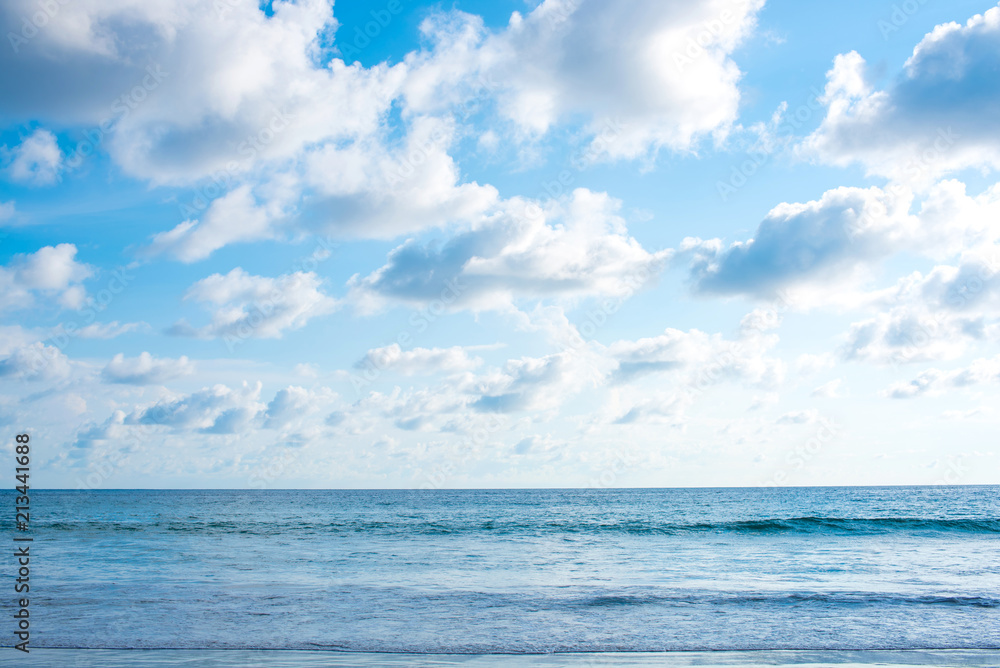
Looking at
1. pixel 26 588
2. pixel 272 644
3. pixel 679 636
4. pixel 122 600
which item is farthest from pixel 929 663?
pixel 26 588

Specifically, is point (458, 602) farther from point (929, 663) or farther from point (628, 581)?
point (929, 663)

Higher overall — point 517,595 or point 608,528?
point 517,595

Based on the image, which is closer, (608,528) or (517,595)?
(517,595)

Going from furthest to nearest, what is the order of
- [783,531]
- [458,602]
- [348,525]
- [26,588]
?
[348,525] < [783,531] < [26,588] < [458,602]

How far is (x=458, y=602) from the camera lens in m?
15.6

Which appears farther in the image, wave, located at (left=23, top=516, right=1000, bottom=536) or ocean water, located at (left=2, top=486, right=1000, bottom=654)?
wave, located at (left=23, top=516, right=1000, bottom=536)

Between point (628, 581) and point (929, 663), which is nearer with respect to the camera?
point (929, 663)

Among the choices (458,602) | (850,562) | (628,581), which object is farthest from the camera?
(850,562)

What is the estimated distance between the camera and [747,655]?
10.7 m

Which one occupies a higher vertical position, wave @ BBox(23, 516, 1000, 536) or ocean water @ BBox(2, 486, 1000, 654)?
ocean water @ BBox(2, 486, 1000, 654)

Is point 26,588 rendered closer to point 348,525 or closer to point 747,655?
point 747,655

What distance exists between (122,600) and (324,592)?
478cm

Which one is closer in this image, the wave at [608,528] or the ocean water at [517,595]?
the ocean water at [517,595]

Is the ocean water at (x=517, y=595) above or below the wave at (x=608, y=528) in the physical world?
above
